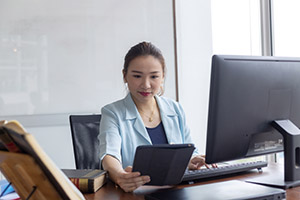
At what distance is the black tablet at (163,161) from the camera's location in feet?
4.09

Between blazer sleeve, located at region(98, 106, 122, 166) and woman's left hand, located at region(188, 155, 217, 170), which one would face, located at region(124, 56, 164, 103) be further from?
woman's left hand, located at region(188, 155, 217, 170)

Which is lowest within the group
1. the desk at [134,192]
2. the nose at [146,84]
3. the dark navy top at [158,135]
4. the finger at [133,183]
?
the desk at [134,192]

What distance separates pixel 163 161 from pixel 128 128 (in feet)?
2.32

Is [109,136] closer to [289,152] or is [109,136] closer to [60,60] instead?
[289,152]

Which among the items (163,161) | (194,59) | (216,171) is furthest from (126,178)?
(194,59)

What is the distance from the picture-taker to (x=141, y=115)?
2.07 meters

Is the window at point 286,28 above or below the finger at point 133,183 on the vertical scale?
above

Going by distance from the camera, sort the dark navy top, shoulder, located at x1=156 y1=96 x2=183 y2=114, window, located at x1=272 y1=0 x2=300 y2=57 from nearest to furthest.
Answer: the dark navy top → shoulder, located at x1=156 y1=96 x2=183 y2=114 → window, located at x1=272 y1=0 x2=300 y2=57

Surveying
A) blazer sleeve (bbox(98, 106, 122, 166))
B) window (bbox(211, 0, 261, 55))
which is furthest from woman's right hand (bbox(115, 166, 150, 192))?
window (bbox(211, 0, 261, 55))

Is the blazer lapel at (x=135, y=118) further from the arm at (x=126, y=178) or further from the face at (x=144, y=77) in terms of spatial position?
the arm at (x=126, y=178)

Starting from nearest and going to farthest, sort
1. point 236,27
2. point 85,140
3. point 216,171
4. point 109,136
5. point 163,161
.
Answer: point 163,161, point 216,171, point 109,136, point 85,140, point 236,27

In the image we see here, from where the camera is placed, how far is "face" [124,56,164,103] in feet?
6.53

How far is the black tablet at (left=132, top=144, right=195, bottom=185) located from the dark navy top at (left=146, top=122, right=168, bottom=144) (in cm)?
62

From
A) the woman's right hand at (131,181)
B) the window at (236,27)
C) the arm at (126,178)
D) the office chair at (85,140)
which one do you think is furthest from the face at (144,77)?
the window at (236,27)
